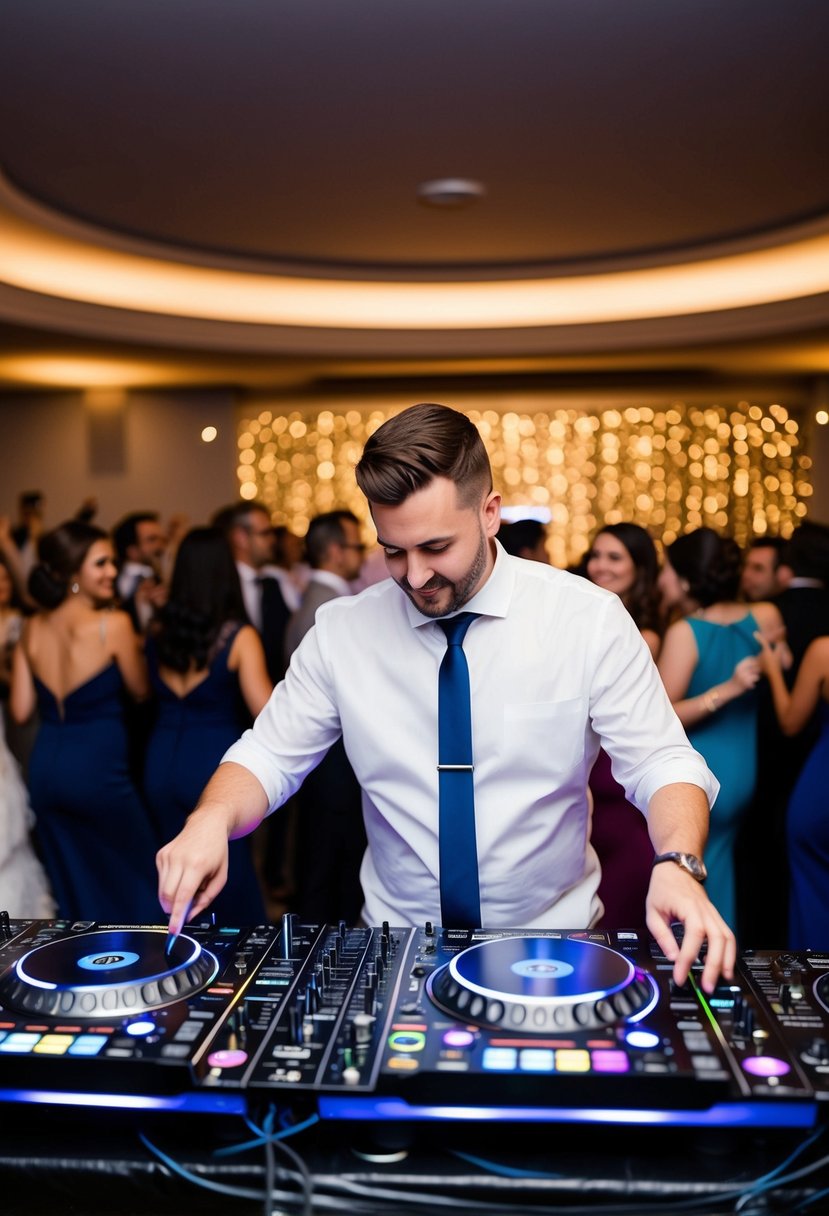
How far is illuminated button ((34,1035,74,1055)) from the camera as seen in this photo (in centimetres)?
92

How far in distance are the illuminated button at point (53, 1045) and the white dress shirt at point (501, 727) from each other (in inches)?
26.1

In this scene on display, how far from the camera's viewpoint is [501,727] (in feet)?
5.08

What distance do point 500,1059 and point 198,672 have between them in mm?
2607

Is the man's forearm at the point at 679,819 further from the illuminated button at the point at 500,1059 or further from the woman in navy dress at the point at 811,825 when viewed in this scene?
the woman in navy dress at the point at 811,825

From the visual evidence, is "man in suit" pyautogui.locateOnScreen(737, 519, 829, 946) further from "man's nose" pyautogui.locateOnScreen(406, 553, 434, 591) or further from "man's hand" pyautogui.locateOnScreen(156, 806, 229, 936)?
"man's hand" pyautogui.locateOnScreen(156, 806, 229, 936)

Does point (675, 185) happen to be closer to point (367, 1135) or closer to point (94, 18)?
point (94, 18)

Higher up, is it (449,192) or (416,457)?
(449,192)

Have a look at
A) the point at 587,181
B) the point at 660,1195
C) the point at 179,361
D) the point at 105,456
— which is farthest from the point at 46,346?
the point at 660,1195

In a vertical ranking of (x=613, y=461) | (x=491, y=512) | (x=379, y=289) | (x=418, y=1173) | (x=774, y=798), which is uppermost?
(x=379, y=289)

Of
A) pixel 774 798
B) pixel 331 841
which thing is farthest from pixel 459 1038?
pixel 774 798

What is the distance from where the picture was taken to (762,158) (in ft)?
15.0

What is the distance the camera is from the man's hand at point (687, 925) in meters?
1.05

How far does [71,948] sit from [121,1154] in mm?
251

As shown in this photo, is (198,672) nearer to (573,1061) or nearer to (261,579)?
(261,579)
